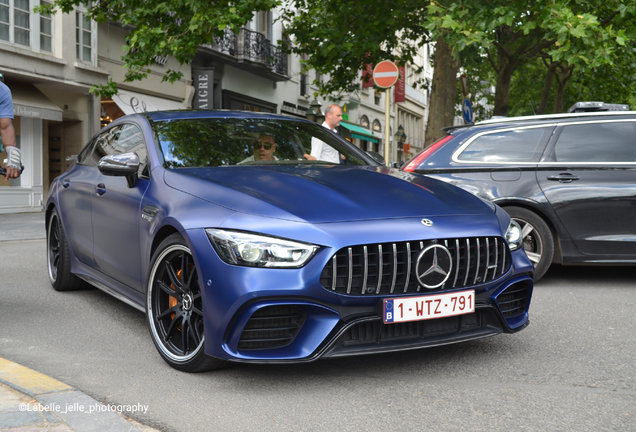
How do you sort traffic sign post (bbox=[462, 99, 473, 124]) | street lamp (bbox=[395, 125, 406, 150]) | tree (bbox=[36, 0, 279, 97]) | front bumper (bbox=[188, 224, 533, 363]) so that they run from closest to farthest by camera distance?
front bumper (bbox=[188, 224, 533, 363]) < traffic sign post (bbox=[462, 99, 473, 124]) < tree (bbox=[36, 0, 279, 97]) < street lamp (bbox=[395, 125, 406, 150])

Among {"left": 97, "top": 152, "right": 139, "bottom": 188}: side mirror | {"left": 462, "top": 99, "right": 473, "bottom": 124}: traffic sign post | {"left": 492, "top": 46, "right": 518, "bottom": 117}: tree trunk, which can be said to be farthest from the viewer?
{"left": 492, "top": 46, "right": 518, "bottom": 117}: tree trunk

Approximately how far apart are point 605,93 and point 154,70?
1926cm

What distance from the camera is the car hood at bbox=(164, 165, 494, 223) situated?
3555 mm

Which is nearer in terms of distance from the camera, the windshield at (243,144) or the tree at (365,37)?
the windshield at (243,144)

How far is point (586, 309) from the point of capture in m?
5.62

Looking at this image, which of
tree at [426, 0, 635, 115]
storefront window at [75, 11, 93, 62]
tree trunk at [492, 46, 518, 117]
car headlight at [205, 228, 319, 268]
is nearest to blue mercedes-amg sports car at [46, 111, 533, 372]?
car headlight at [205, 228, 319, 268]

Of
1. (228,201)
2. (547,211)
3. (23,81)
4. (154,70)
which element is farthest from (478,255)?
(154,70)

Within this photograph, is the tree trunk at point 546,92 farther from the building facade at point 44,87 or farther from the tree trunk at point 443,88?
the building facade at point 44,87

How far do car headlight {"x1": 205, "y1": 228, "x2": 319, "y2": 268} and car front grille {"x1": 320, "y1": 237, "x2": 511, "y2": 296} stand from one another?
0.42 feet

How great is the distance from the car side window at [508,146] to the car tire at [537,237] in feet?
1.68

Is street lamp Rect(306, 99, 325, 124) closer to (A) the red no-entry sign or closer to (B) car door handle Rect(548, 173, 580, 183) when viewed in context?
(A) the red no-entry sign

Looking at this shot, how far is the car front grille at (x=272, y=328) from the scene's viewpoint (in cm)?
335

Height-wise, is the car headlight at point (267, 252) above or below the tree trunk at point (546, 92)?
below

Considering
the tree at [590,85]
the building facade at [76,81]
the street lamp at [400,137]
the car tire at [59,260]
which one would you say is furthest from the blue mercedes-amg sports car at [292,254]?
the street lamp at [400,137]
